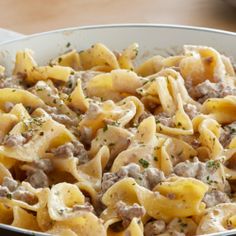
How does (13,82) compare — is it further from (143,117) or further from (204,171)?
(204,171)

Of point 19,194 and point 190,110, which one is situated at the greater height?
point 190,110

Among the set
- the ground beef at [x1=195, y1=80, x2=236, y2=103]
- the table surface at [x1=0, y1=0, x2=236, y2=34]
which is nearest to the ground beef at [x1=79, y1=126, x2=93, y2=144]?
the ground beef at [x1=195, y1=80, x2=236, y2=103]

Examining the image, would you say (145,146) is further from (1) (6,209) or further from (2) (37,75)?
(2) (37,75)

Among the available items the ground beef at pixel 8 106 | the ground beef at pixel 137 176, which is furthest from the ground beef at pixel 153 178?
the ground beef at pixel 8 106

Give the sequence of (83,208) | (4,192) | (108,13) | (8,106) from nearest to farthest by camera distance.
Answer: (83,208) < (4,192) < (8,106) < (108,13)

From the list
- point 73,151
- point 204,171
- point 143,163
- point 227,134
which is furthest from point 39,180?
point 227,134

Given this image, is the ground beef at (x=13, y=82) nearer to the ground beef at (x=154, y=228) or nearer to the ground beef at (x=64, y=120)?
the ground beef at (x=64, y=120)
